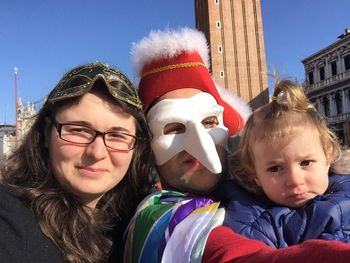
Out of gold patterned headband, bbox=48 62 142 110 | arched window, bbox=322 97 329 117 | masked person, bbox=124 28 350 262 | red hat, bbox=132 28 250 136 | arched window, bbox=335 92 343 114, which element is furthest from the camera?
arched window, bbox=322 97 329 117

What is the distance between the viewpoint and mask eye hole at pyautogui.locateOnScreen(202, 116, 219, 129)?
5.90 ft

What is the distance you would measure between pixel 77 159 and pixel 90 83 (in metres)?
0.29

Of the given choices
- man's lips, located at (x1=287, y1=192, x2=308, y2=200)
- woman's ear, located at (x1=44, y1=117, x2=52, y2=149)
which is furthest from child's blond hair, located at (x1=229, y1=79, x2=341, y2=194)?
woman's ear, located at (x1=44, y1=117, x2=52, y2=149)

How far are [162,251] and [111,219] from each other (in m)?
0.44

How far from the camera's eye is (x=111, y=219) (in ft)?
5.47

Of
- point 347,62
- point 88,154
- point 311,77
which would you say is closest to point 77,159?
point 88,154

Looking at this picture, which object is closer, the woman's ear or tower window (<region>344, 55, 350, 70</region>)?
the woman's ear

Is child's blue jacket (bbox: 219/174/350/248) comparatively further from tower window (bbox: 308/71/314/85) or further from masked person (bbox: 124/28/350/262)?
tower window (bbox: 308/71/314/85)

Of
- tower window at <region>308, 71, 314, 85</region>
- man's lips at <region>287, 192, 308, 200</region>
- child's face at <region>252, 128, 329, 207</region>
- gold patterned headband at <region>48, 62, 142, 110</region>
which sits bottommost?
man's lips at <region>287, 192, 308, 200</region>

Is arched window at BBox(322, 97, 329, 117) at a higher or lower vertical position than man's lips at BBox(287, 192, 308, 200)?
higher

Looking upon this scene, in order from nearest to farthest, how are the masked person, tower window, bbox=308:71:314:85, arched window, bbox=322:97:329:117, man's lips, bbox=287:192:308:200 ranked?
the masked person, man's lips, bbox=287:192:308:200, arched window, bbox=322:97:329:117, tower window, bbox=308:71:314:85

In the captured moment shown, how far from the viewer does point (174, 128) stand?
5.82 feet

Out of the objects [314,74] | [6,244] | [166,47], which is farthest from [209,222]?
[314,74]

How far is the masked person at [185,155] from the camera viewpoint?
1.23 m
